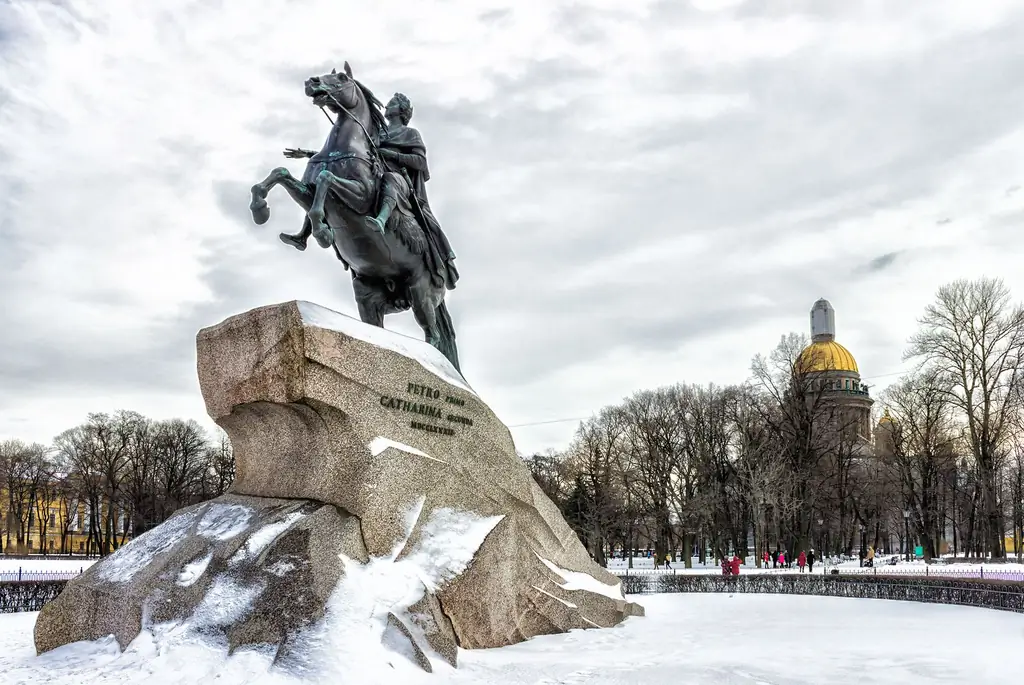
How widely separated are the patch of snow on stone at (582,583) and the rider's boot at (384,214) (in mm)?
4439

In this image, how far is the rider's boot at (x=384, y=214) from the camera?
1037 cm

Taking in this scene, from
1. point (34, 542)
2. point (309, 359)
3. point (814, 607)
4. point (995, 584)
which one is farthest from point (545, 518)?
point (34, 542)

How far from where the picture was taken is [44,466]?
54781 millimetres

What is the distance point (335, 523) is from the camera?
7496mm

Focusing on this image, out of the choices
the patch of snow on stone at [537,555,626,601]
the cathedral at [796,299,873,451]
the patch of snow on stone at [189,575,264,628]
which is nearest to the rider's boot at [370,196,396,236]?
the patch of snow on stone at [537,555,626,601]

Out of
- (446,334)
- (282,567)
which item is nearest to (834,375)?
(446,334)

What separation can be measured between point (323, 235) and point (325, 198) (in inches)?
23.4

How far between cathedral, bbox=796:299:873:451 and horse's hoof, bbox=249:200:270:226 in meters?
33.6

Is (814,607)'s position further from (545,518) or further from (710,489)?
(710,489)

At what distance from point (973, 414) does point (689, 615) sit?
27.9m

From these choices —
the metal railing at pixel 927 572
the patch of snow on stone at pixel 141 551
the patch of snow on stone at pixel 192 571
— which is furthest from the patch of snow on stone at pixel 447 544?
the metal railing at pixel 927 572

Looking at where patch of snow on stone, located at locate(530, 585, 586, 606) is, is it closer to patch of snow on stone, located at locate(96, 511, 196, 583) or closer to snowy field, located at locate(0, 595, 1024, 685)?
snowy field, located at locate(0, 595, 1024, 685)

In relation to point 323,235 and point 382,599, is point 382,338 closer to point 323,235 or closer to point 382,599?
point 323,235

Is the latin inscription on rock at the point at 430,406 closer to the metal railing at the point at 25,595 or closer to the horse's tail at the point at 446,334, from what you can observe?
the horse's tail at the point at 446,334
